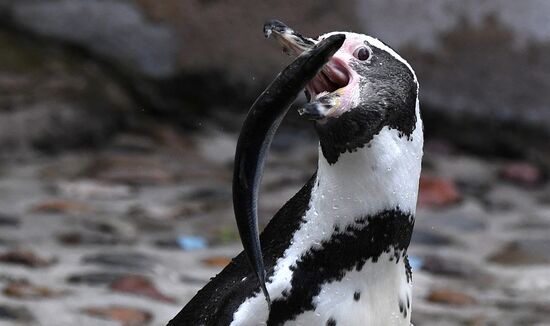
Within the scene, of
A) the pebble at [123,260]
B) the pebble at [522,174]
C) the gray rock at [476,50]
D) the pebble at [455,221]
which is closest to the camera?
the pebble at [123,260]

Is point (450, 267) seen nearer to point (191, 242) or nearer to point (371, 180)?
point (191, 242)

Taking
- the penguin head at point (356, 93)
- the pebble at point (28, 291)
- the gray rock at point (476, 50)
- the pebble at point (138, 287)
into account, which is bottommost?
the penguin head at point (356, 93)

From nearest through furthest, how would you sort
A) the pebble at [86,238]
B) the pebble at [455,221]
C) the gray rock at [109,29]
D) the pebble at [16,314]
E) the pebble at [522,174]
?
the pebble at [16,314], the pebble at [86,238], the pebble at [455,221], the pebble at [522,174], the gray rock at [109,29]

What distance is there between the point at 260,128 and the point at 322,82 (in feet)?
0.68

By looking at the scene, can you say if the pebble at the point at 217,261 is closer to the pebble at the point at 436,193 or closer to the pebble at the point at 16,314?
the pebble at the point at 16,314

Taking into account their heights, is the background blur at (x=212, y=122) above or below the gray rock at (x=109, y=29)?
below

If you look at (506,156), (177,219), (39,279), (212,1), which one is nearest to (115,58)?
(212,1)

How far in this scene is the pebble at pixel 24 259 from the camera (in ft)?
13.1

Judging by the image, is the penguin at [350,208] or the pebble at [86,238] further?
the pebble at [86,238]

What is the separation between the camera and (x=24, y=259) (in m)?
3.99

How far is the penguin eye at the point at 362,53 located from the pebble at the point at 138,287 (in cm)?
172

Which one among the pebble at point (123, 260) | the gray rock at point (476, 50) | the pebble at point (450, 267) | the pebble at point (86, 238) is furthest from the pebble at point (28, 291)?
the gray rock at point (476, 50)

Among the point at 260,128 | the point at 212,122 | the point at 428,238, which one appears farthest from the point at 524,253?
the point at 260,128

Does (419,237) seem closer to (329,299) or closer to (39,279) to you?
(39,279)
